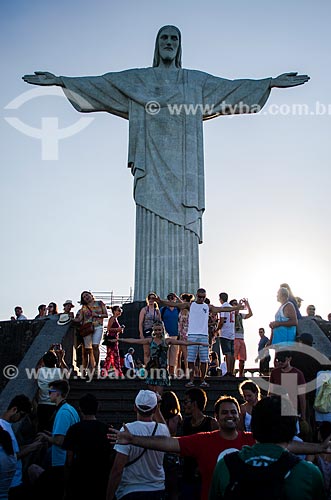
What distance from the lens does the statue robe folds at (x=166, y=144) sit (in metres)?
16.3

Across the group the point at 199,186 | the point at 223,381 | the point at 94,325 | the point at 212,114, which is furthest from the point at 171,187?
the point at 223,381

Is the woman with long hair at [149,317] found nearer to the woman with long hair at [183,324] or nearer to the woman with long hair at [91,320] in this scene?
the woman with long hair at [183,324]

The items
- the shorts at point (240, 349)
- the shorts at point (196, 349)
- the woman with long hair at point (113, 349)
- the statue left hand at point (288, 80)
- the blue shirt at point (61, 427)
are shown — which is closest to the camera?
the blue shirt at point (61, 427)

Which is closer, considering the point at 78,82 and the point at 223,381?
the point at 223,381

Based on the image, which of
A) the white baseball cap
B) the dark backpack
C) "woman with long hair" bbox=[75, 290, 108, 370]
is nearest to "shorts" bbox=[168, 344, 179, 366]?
"woman with long hair" bbox=[75, 290, 108, 370]

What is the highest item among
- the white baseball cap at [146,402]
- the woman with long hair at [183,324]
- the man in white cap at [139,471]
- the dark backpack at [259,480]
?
the woman with long hair at [183,324]

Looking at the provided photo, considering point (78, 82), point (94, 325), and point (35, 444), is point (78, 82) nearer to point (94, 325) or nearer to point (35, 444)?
point (94, 325)

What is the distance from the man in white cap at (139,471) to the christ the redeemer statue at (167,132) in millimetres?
11016

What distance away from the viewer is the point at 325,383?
25.7ft

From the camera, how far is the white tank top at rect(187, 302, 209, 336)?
1051 cm

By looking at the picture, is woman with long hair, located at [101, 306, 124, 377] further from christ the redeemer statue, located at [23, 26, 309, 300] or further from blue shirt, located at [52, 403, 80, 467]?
blue shirt, located at [52, 403, 80, 467]

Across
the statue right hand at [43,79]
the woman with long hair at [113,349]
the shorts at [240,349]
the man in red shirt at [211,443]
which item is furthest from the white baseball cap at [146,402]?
the statue right hand at [43,79]

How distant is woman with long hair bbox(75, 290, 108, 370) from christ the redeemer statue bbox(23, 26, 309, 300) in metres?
4.52

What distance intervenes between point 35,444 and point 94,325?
5.42m
